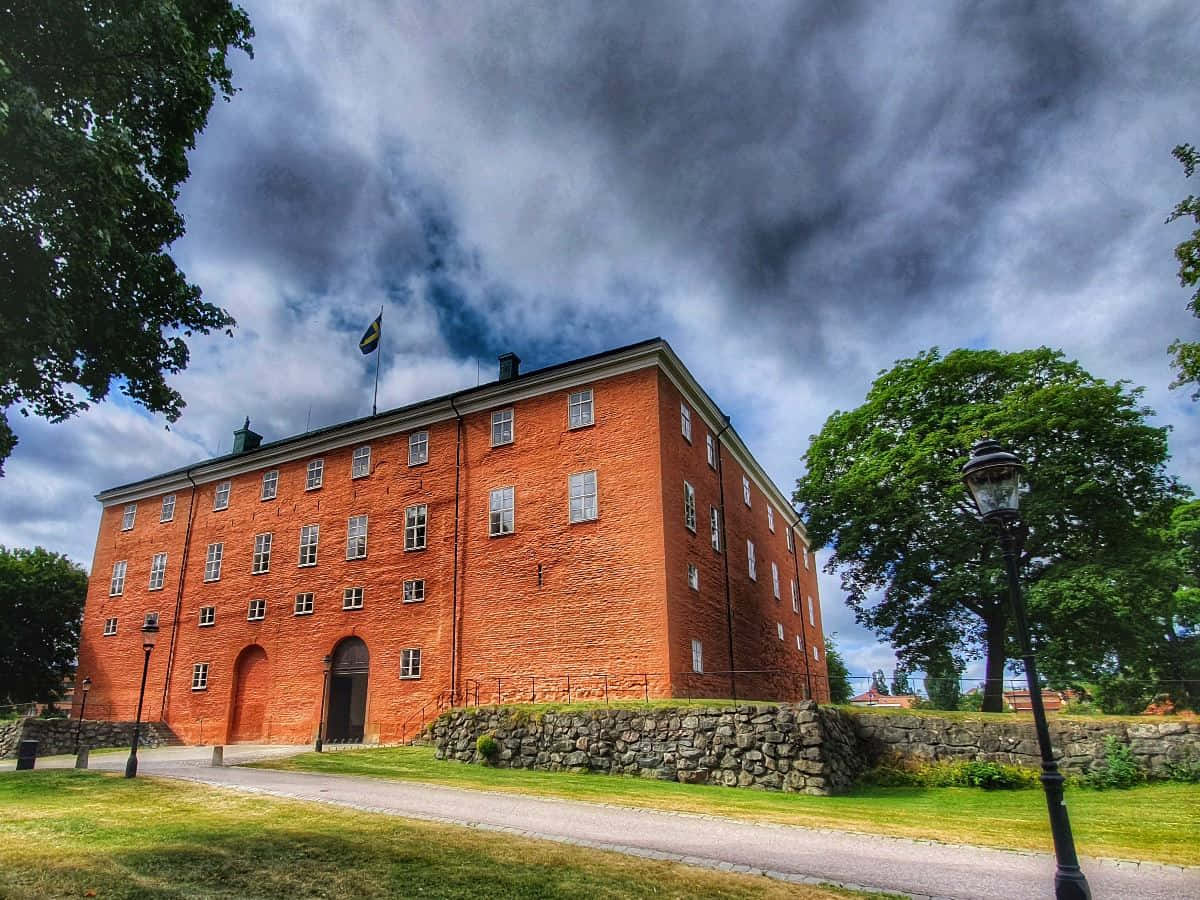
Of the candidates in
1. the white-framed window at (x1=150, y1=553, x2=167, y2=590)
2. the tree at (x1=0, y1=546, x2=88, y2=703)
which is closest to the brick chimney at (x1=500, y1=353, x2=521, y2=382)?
the white-framed window at (x1=150, y1=553, x2=167, y2=590)

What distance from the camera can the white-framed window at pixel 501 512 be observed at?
2394 centimetres

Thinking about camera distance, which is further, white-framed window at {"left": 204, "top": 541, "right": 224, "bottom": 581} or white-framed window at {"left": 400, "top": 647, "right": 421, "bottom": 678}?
white-framed window at {"left": 204, "top": 541, "right": 224, "bottom": 581}

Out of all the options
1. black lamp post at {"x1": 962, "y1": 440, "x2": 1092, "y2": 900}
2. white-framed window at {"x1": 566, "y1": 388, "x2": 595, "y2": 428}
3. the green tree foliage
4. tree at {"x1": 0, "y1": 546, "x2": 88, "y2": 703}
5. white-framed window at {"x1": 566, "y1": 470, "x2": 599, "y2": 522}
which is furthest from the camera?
tree at {"x1": 0, "y1": 546, "x2": 88, "y2": 703}

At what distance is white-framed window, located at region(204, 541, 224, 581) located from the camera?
102 feet

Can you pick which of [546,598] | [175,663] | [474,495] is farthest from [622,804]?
[175,663]

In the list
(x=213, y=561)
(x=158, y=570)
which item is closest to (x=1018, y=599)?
(x=213, y=561)

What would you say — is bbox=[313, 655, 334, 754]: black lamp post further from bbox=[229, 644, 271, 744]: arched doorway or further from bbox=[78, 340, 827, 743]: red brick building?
bbox=[229, 644, 271, 744]: arched doorway

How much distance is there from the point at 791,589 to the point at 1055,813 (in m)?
33.0

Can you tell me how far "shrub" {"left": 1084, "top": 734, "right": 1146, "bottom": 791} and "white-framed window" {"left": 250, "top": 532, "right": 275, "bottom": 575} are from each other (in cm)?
2834

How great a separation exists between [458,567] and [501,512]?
2.44 m

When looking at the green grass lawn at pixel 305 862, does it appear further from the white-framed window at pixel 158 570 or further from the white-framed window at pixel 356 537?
the white-framed window at pixel 158 570

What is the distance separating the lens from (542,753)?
57.1 feet

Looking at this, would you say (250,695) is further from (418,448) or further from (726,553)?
(726,553)

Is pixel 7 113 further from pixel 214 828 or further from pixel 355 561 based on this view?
pixel 355 561
